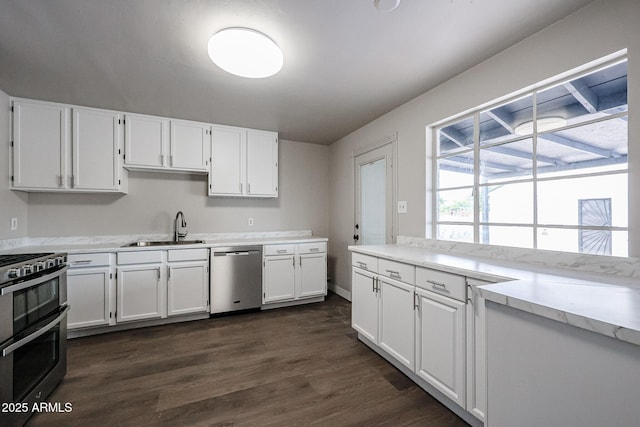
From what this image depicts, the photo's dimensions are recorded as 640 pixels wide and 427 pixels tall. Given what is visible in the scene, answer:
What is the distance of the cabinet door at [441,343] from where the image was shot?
1573 mm

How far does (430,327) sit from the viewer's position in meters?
1.78

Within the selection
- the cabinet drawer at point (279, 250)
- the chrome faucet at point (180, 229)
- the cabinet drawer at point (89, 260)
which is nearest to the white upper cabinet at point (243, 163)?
the chrome faucet at point (180, 229)

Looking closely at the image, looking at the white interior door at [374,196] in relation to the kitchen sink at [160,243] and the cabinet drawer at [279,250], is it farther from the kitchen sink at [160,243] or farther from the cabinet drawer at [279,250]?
the kitchen sink at [160,243]

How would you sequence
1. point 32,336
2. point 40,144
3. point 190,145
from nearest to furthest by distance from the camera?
point 32,336, point 40,144, point 190,145

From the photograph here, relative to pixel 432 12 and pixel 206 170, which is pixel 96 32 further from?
pixel 432 12

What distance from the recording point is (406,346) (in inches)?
77.6

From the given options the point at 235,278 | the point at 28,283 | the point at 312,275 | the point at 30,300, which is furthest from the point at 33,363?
the point at 312,275

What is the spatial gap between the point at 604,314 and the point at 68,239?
4.44m

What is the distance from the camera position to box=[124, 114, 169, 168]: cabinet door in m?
3.10

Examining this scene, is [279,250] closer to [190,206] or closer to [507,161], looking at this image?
[190,206]

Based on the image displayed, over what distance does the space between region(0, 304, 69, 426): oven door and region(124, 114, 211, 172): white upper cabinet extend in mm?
1804

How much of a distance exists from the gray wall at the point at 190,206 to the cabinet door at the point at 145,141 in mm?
353

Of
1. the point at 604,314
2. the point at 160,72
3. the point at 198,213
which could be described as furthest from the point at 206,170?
the point at 604,314

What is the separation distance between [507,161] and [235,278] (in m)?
3.04
